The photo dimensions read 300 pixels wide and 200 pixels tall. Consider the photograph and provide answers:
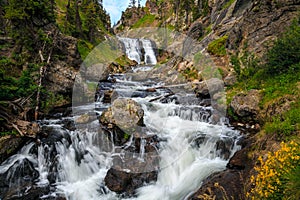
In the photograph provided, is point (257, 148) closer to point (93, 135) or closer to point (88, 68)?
point (93, 135)

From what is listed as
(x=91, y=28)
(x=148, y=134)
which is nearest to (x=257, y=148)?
(x=148, y=134)

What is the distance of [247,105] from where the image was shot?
38.9 ft

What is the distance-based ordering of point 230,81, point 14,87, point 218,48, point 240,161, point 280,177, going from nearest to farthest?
point 280,177 < point 240,161 < point 14,87 < point 230,81 < point 218,48

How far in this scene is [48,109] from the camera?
13984 millimetres

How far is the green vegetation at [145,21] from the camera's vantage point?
85.6 meters

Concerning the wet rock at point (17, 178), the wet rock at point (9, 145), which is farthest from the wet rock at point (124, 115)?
the wet rock at point (17, 178)

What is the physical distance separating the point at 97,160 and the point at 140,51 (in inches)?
1521

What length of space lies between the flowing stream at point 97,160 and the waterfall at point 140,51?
31557 mm

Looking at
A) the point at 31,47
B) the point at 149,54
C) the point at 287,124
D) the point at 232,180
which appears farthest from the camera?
the point at 149,54

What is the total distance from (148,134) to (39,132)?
5.35m

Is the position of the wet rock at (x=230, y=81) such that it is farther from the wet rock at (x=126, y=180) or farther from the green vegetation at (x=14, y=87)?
the green vegetation at (x=14, y=87)

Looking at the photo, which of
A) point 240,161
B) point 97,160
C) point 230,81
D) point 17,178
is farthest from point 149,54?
point 17,178

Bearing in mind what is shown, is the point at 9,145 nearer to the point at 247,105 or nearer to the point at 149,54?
the point at 247,105

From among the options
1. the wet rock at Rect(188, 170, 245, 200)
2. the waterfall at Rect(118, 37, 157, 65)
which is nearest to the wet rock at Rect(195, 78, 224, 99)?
the wet rock at Rect(188, 170, 245, 200)
